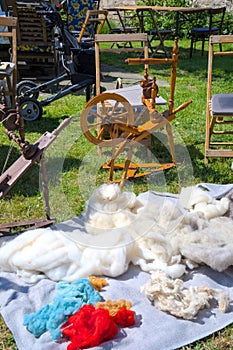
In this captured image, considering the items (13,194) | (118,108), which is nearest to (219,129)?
(118,108)

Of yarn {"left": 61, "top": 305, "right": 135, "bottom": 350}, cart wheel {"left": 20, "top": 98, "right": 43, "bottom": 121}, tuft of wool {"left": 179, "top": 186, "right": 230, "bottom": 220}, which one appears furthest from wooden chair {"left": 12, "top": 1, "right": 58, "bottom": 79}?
yarn {"left": 61, "top": 305, "right": 135, "bottom": 350}

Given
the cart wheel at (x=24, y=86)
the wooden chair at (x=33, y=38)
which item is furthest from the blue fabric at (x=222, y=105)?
the wooden chair at (x=33, y=38)

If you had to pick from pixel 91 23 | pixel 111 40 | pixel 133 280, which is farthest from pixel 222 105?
pixel 91 23

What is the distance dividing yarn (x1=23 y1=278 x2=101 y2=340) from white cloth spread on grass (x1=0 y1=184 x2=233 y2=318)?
11cm

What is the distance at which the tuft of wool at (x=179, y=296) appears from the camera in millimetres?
2104

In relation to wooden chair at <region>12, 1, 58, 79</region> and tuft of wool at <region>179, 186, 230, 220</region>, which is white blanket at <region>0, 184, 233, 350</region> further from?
wooden chair at <region>12, 1, 58, 79</region>

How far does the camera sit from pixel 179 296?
7.12ft

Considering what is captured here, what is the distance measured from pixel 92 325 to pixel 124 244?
59cm

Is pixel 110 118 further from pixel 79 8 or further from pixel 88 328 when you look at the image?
pixel 79 8

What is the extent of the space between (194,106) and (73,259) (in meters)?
3.47

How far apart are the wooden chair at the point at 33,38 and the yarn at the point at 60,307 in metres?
4.94

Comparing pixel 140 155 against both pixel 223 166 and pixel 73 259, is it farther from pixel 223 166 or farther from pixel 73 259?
pixel 73 259

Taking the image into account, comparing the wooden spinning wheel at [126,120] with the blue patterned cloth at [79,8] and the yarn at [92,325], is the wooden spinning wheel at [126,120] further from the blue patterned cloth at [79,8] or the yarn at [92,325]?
the blue patterned cloth at [79,8]

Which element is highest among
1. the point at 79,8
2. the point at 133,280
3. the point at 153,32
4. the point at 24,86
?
the point at 79,8
